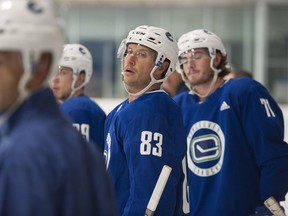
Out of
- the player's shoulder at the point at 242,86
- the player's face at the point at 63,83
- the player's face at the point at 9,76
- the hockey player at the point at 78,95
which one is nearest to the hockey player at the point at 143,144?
the player's shoulder at the point at 242,86

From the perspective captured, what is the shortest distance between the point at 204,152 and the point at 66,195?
7.94ft

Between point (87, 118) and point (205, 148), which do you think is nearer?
point (205, 148)

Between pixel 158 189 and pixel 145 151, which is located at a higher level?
pixel 145 151

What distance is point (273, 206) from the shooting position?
3.84 meters

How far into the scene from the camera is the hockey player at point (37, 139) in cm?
169

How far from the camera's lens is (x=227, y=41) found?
15.8 m

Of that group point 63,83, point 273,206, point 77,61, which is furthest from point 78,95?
point 273,206

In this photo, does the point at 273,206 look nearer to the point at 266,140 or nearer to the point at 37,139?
the point at 266,140

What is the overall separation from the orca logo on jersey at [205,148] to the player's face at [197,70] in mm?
214

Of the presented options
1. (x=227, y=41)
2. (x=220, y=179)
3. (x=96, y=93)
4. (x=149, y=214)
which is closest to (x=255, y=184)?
(x=220, y=179)

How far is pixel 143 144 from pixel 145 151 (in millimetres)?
27

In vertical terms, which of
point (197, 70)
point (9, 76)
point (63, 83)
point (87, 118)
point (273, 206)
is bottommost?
point (273, 206)

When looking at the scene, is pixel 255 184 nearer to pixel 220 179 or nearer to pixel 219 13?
pixel 220 179

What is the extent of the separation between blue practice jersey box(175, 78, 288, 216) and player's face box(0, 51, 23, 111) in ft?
7.38
